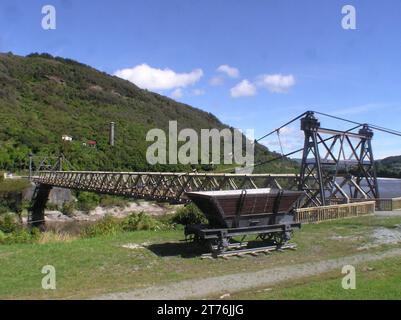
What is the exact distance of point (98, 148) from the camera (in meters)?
65.2

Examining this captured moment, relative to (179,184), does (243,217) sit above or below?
below

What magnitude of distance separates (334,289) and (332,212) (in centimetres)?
1143

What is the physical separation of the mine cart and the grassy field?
0.61 m

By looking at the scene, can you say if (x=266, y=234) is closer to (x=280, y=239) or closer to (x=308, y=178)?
(x=280, y=239)

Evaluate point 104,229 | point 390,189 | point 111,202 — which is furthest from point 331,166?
point 390,189

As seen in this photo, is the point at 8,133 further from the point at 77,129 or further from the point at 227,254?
the point at 227,254

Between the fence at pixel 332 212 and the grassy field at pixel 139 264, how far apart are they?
323 centimetres

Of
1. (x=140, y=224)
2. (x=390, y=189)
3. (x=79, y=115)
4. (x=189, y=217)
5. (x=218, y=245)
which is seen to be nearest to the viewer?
(x=218, y=245)

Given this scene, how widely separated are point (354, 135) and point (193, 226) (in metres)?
15.3

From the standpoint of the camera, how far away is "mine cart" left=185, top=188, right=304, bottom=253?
34.8 feet

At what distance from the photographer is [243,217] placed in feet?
36.3

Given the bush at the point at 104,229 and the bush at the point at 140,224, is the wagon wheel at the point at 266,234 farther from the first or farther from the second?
the bush at the point at 104,229

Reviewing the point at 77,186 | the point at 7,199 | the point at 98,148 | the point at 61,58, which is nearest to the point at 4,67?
the point at 61,58

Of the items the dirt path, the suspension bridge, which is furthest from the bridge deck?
the dirt path
